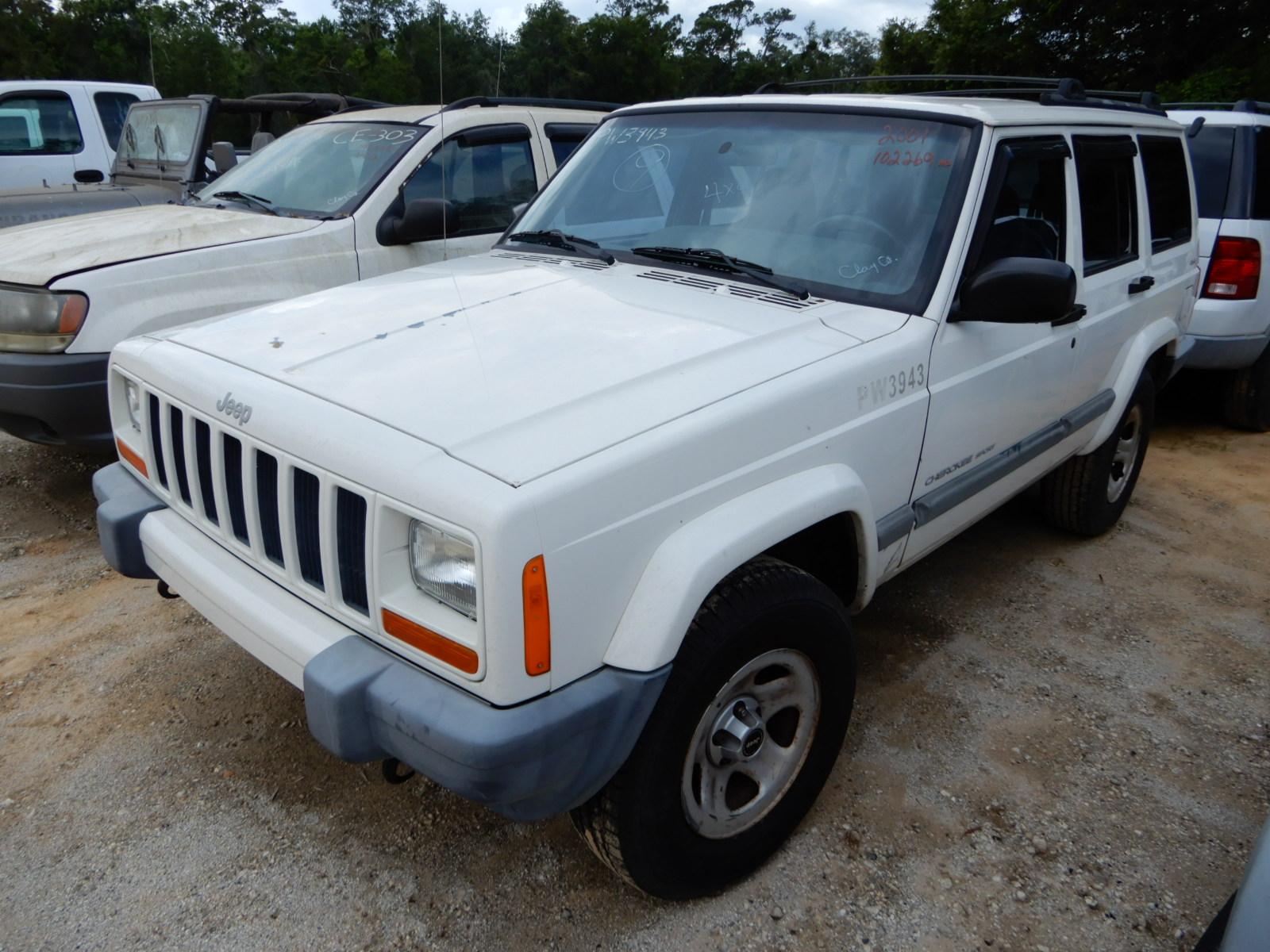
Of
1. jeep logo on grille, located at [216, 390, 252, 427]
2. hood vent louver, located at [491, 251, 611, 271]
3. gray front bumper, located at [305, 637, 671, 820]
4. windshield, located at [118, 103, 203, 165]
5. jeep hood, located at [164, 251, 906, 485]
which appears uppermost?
windshield, located at [118, 103, 203, 165]

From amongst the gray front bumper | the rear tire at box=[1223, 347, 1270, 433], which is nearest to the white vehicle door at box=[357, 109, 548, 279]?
the gray front bumper

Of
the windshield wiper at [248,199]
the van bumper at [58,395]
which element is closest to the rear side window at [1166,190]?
the windshield wiper at [248,199]

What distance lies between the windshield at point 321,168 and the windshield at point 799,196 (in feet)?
6.41

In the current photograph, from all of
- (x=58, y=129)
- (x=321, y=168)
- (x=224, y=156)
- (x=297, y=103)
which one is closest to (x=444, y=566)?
(x=321, y=168)

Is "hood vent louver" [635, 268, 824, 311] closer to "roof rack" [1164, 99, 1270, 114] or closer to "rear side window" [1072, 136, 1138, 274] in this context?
"rear side window" [1072, 136, 1138, 274]

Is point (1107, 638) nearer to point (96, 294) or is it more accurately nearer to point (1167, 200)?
point (1167, 200)

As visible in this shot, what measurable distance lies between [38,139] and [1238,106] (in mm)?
9539

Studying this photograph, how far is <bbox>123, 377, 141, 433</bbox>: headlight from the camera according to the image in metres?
2.81

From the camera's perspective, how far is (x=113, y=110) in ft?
29.1

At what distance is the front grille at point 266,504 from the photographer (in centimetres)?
203

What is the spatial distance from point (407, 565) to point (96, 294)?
9.68 feet

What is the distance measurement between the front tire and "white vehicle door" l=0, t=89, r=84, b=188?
8845 millimetres

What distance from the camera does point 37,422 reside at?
4145mm

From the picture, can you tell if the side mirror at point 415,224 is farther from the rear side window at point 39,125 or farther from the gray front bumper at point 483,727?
the rear side window at point 39,125
